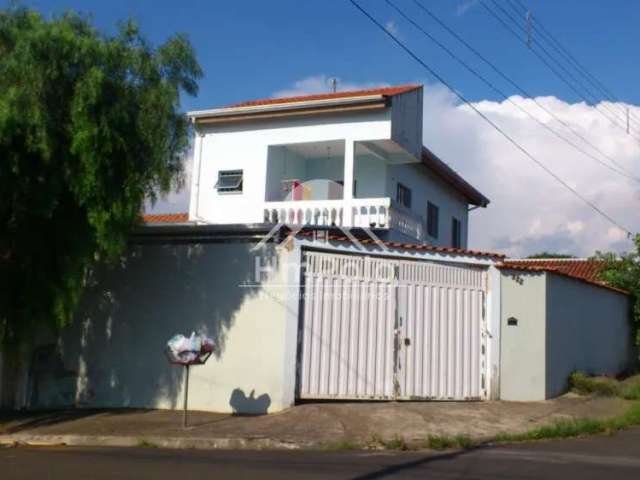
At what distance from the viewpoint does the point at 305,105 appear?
1780cm

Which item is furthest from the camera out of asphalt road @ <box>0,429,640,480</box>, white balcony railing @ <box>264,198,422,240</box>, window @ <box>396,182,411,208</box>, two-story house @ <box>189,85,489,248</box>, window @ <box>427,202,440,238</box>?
window @ <box>427,202,440,238</box>

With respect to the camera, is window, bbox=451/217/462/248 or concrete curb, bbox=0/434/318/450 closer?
concrete curb, bbox=0/434/318/450

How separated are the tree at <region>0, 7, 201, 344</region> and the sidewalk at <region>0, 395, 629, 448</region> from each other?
1605mm

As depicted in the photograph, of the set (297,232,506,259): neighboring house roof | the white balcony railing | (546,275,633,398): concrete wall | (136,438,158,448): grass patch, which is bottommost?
(136,438,158,448): grass patch

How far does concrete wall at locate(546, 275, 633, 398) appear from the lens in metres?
13.2

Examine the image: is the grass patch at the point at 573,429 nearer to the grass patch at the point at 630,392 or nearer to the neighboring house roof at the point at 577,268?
the grass patch at the point at 630,392

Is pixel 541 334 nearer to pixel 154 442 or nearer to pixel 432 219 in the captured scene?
pixel 154 442

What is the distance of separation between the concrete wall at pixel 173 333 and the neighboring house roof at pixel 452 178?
9657 mm

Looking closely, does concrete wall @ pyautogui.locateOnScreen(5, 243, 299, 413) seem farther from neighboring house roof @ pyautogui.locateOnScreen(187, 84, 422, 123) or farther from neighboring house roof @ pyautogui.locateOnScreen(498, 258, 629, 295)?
neighboring house roof @ pyautogui.locateOnScreen(187, 84, 422, 123)

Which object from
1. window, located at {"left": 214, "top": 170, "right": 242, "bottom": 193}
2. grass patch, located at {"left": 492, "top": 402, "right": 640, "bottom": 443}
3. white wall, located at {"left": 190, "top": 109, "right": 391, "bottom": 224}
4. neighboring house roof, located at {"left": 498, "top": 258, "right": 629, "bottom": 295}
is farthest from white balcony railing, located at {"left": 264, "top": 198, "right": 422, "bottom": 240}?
grass patch, located at {"left": 492, "top": 402, "right": 640, "bottom": 443}

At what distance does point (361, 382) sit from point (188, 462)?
13.4 feet

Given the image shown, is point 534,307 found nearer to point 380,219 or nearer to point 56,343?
point 380,219

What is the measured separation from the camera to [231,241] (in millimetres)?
12008

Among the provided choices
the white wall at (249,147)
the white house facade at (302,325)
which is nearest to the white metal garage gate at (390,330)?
the white house facade at (302,325)
